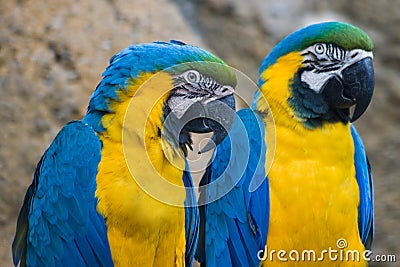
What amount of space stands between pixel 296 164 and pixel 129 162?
2.43 feet

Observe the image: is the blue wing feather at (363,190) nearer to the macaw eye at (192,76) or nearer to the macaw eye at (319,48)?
the macaw eye at (319,48)

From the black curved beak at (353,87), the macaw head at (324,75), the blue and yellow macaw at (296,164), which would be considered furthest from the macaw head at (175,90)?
the black curved beak at (353,87)

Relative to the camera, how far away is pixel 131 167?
2666 mm

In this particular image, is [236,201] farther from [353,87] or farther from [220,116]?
[353,87]

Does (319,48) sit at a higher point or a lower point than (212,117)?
higher

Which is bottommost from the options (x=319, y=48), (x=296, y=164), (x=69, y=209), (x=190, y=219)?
(x=69, y=209)

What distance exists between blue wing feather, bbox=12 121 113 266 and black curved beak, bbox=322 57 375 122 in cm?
101

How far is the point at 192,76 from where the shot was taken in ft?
8.91

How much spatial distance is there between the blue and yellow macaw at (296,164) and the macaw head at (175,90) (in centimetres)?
24

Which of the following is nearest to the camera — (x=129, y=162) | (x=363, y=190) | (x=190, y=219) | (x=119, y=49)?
(x=129, y=162)

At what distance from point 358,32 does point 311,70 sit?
255mm

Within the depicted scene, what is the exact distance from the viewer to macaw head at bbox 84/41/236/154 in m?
2.69

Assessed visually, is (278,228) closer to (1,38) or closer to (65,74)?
(65,74)

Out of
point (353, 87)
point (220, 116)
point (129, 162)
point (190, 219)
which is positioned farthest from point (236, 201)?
point (353, 87)
